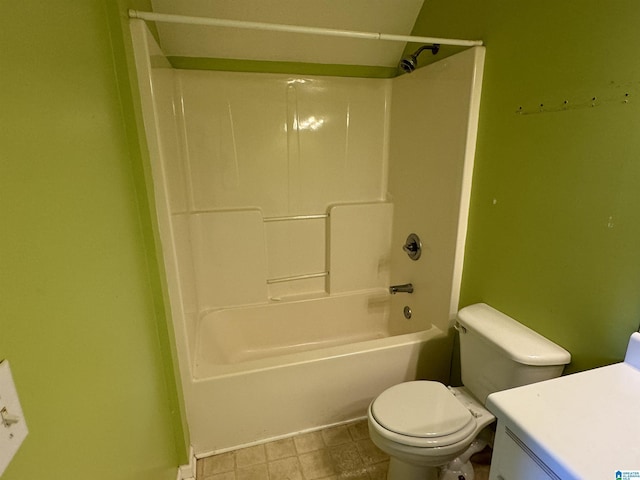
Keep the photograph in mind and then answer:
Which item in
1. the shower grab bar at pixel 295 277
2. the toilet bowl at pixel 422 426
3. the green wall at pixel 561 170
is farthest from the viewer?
the shower grab bar at pixel 295 277

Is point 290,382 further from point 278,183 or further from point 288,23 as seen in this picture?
point 288,23

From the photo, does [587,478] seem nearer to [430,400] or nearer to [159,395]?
[430,400]

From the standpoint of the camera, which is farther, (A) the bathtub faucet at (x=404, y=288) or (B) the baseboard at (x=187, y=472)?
(A) the bathtub faucet at (x=404, y=288)

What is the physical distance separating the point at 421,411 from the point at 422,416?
0.08 feet

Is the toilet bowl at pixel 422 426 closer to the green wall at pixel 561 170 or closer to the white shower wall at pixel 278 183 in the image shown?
the green wall at pixel 561 170

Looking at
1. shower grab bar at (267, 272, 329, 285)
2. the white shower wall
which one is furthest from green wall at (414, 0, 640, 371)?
shower grab bar at (267, 272, 329, 285)

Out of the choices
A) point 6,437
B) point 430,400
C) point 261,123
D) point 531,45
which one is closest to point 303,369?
point 430,400

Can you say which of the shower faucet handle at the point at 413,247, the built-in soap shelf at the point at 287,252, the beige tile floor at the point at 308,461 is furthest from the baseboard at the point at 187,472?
the shower faucet handle at the point at 413,247

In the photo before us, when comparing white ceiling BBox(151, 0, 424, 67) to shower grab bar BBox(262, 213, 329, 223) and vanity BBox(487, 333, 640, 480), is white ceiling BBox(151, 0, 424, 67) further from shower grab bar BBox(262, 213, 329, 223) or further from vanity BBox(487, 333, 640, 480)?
vanity BBox(487, 333, 640, 480)

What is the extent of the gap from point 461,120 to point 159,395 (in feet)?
5.47

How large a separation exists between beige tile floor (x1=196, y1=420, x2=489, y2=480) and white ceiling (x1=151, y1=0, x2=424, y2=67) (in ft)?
6.63

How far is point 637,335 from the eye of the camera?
949 mm

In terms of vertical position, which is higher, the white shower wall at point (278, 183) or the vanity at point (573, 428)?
the white shower wall at point (278, 183)

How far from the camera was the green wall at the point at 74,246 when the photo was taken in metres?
0.54
